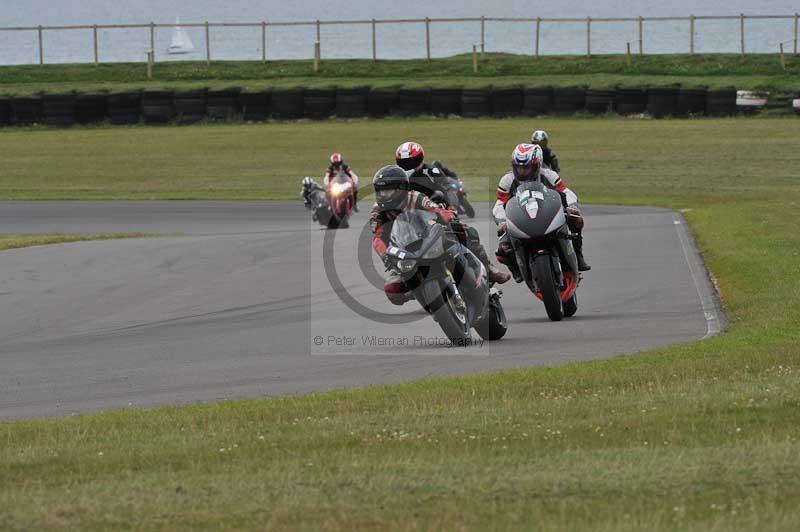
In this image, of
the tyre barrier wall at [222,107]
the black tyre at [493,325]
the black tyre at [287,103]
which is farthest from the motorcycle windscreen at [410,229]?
the tyre barrier wall at [222,107]

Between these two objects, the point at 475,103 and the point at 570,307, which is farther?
the point at 475,103

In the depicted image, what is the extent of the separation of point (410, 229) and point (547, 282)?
2.35 m

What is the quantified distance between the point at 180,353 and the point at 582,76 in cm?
4035

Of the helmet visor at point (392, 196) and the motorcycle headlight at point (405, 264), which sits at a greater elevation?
the helmet visor at point (392, 196)

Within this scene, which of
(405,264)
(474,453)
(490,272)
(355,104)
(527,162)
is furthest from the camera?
(355,104)

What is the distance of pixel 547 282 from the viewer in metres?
12.4


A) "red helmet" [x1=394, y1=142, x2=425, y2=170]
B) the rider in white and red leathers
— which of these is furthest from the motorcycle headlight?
"red helmet" [x1=394, y1=142, x2=425, y2=170]

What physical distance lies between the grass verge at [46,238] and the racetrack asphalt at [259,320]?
140cm

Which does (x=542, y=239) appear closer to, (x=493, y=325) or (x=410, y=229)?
(x=493, y=325)

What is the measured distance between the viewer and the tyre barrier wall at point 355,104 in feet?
145

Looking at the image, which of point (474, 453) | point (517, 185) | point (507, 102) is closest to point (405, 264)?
point (517, 185)

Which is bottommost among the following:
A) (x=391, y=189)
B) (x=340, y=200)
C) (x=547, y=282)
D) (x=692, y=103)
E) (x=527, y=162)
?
(x=547, y=282)

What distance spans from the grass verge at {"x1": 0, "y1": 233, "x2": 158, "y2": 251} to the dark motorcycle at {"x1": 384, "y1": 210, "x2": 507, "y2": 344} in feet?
35.0

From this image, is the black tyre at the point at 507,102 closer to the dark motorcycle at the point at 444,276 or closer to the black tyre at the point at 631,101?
the black tyre at the point at 631,101
